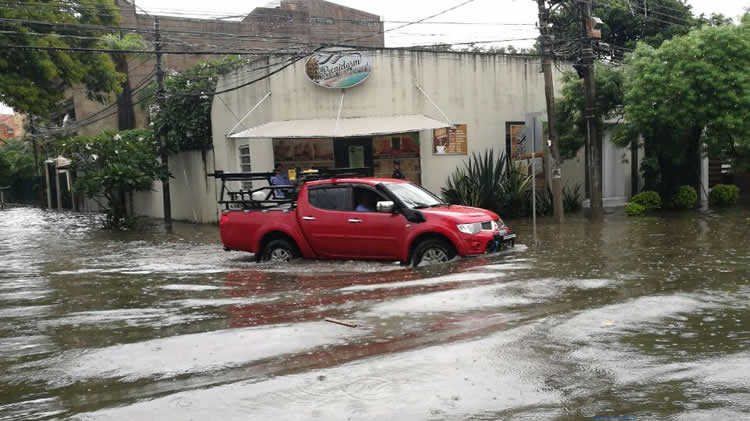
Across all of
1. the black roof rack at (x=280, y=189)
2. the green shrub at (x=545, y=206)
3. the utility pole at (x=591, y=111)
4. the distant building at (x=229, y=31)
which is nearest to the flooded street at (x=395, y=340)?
the black roof rack at (x=280, y=189)

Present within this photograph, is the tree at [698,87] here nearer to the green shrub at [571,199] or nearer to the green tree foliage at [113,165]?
the green shrub at [571,199]

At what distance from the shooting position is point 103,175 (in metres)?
22.8

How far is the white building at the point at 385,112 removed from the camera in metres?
21.3

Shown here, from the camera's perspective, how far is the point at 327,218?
39.8 ft

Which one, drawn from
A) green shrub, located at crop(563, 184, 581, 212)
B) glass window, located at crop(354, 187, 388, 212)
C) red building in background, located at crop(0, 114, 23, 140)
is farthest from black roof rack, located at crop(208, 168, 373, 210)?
red building in background, located at crop(0, 114, 23, 140)

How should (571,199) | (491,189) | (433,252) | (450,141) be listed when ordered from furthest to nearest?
(571,199) < (450,141) < (491,189) < (433,252)

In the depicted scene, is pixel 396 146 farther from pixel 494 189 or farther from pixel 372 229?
pixel 372 229

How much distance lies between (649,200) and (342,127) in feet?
30.2

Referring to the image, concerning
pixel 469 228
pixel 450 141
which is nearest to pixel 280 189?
pixel 469 228

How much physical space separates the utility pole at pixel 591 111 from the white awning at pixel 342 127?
3.93 meters

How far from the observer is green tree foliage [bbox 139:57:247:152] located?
984 inches

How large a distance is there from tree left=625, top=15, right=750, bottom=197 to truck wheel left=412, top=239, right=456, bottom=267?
31.9 ft

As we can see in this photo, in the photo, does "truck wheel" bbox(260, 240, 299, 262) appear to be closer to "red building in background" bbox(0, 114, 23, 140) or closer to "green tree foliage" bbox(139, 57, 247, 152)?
"green tree foliage" bbox(139, 57, 247, 152)

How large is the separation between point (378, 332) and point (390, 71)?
50.9ft
